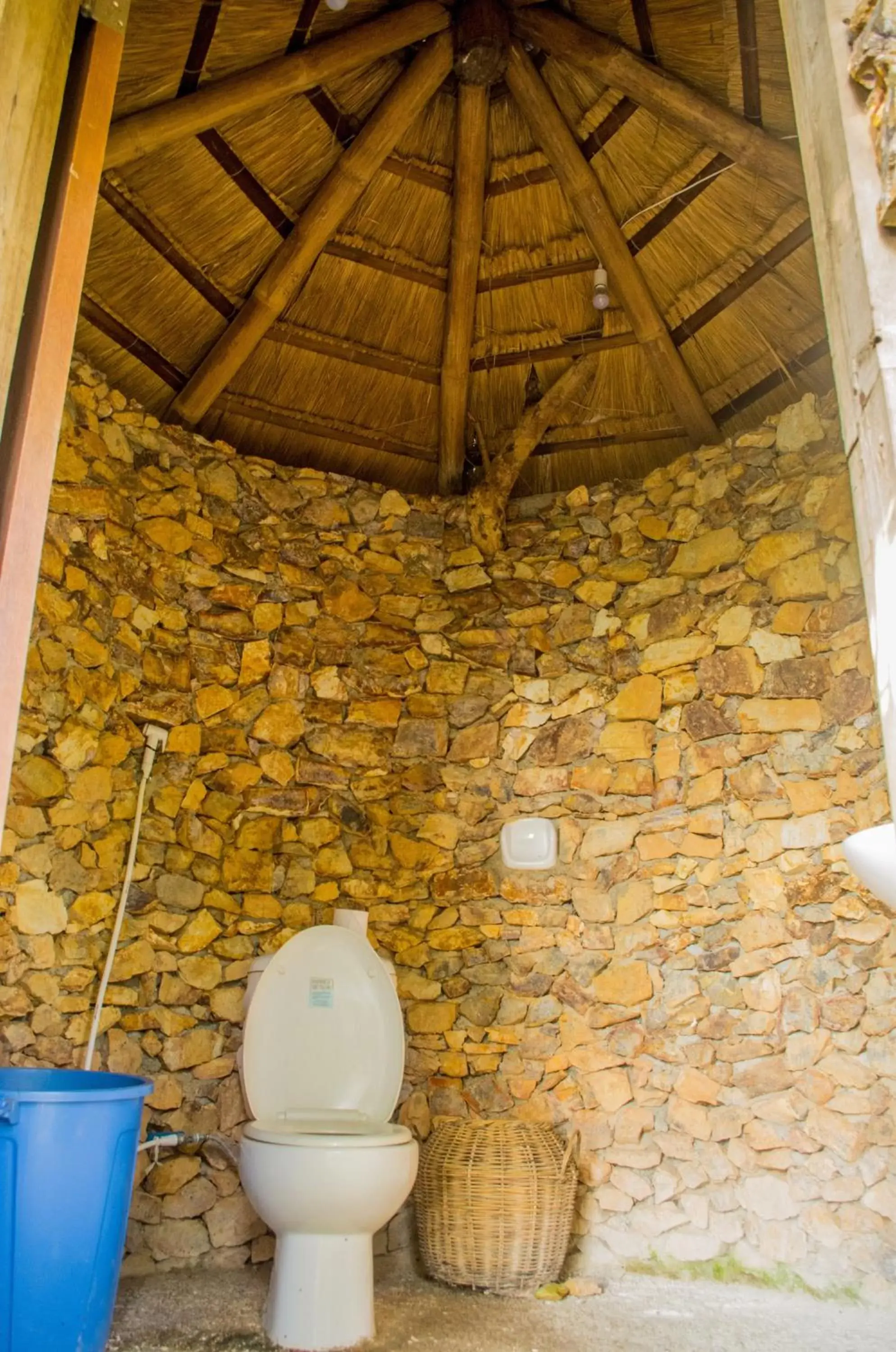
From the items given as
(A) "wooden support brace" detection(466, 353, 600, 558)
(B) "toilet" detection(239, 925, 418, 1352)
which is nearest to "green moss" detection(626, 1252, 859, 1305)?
(B) "toilet" detection(239, 925, 418, 1352)

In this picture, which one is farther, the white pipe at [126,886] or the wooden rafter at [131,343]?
the wooden rafter at [131,343]

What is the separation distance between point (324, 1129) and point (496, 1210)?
61 centimetres

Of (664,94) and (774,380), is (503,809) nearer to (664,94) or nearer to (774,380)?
(774,380)

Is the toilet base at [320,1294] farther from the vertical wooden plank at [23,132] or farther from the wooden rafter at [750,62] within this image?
the wooden rafter at [750,62]

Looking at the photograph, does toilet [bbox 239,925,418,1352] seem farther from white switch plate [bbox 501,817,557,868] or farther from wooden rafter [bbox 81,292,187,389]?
wooden rafter [bbox 81,292,187,389]

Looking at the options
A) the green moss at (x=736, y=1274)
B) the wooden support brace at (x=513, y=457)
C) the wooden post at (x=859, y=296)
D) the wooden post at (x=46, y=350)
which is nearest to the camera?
the wooden post at (x=859, y=296)

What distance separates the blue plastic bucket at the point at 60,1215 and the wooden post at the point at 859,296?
181cm

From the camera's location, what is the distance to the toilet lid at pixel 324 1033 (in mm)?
2924

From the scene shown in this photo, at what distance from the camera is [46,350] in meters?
1.66

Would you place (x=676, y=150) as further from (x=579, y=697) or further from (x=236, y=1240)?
(x=236, y=1240)

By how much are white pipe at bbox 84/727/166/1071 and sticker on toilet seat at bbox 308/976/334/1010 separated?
1.88 feet

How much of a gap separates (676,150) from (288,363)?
147 cm

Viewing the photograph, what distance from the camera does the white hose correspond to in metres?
2.94

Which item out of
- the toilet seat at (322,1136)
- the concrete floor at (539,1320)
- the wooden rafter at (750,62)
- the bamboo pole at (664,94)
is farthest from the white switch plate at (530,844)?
the wooden rafter at (750,62)
